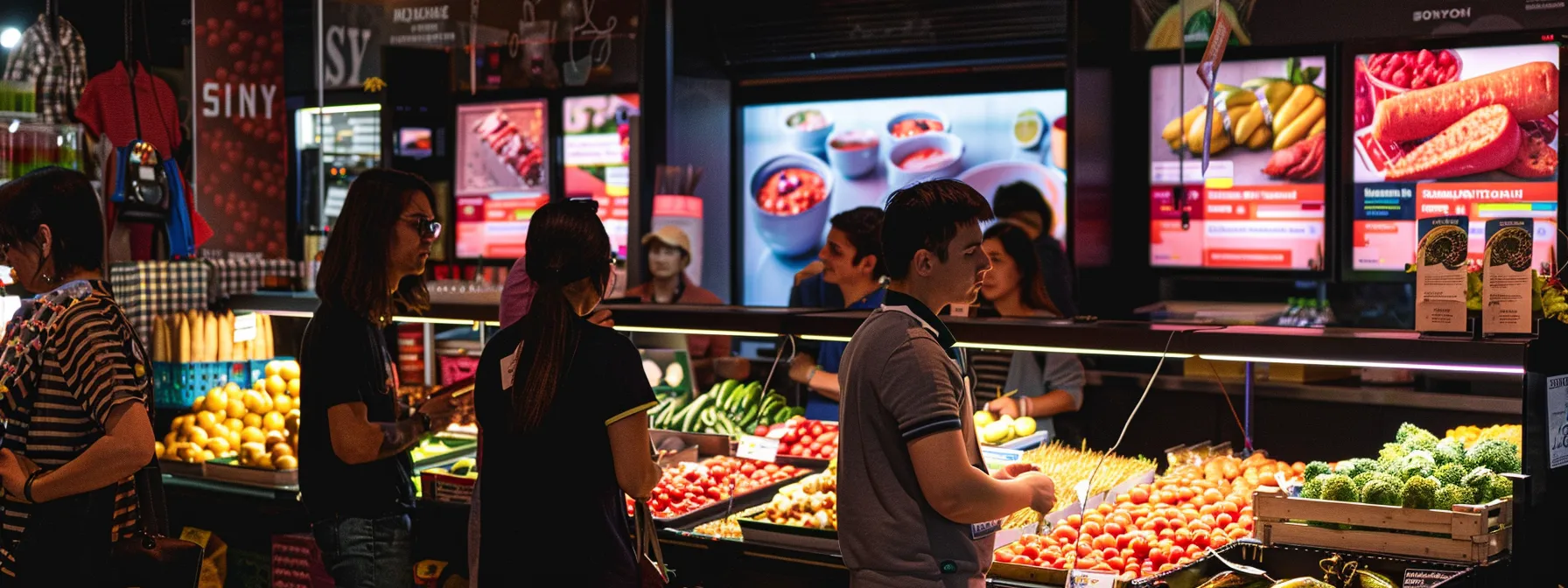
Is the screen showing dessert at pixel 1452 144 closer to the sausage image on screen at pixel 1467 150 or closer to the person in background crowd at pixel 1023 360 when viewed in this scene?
the sausage image on screen at pixel 1467 150

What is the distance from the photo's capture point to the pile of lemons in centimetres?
495

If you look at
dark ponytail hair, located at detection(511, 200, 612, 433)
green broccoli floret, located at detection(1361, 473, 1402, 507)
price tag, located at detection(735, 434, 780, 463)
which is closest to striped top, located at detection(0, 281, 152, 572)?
dark ponytail hair, located at detection(511, 200, 612, 433)

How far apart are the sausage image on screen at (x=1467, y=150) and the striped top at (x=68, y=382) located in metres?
6.05

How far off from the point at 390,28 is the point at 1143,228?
4782mm

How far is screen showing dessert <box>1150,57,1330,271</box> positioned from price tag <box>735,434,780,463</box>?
3.84m

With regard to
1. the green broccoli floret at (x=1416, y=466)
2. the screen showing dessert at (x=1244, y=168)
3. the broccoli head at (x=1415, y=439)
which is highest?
the screen showing dessert at (x=1244, y=168)

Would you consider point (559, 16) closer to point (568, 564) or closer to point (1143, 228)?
point (1143, 228)

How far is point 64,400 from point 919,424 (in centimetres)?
217

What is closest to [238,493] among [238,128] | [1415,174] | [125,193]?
[125,193]

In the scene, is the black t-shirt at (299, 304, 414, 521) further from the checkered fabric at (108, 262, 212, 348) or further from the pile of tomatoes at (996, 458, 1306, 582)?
the checkered fabric at (108, 262, 212, 348)

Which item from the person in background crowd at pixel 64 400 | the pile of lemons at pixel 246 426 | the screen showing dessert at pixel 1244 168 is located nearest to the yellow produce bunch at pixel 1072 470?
the person in background crowd at pixel 64 400

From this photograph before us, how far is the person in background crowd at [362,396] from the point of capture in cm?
328

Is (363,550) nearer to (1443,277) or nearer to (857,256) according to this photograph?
(857,256)

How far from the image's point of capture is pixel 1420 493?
325cm
